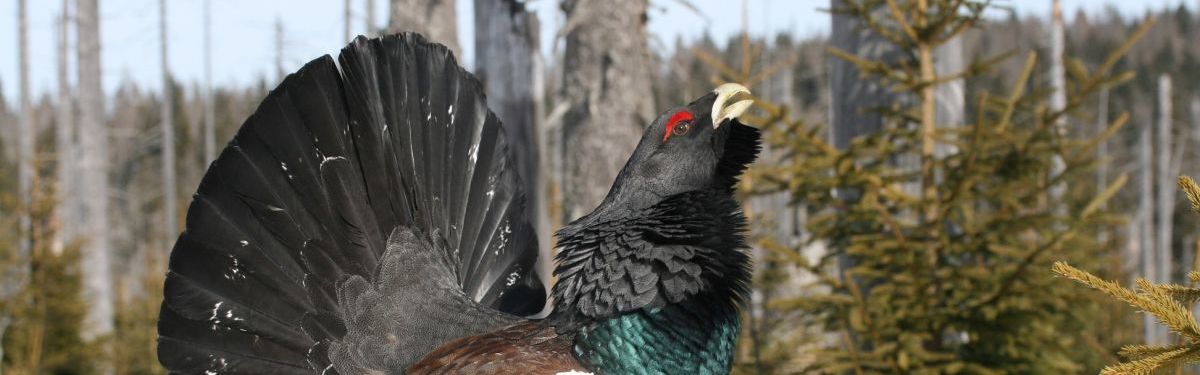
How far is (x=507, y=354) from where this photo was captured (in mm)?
3137

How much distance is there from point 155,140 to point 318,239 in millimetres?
50862

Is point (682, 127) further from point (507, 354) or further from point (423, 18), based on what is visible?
point (423, 18)

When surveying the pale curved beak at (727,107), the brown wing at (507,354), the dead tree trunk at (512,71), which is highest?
the dead tree trunk at (512,71)

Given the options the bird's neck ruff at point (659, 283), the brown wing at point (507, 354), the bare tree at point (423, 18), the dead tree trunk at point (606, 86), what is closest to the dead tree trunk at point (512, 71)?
the dead tree trunk at point (606, 86)

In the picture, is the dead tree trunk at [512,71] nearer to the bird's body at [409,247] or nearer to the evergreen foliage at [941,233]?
the evergreen foliage at [941,233]

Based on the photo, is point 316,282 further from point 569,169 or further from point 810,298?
point 569,169

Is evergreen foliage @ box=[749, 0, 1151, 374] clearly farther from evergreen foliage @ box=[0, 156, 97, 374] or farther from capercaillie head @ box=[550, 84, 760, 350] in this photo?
evergreen foliage @ box=[0, 156, 97, 374]

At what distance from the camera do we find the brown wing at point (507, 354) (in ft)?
10.1

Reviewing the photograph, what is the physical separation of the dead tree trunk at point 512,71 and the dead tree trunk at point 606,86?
4.81 feet

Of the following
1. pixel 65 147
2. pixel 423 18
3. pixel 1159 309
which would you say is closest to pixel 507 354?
pixel 1159 309

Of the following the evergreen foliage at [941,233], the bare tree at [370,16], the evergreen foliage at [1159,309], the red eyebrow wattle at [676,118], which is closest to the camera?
the evergreen foliage at [1159,309]

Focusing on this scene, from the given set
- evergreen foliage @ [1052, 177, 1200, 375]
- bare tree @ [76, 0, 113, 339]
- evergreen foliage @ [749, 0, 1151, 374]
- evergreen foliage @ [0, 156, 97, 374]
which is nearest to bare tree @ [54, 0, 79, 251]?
bare tree @ [76, 0, 113, 339]

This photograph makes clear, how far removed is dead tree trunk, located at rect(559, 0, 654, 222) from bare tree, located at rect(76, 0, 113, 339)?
12.0 meters

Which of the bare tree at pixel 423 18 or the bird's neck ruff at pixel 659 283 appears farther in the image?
the bare tree at pixel 423 18
